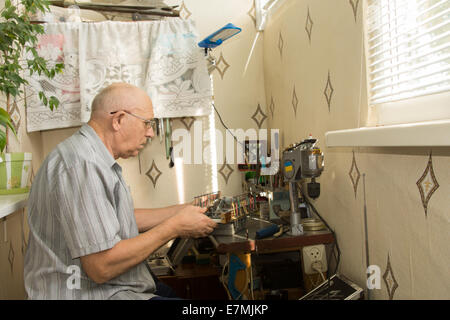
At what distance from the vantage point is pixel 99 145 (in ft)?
4.29

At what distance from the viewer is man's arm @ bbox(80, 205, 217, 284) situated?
3.72ft

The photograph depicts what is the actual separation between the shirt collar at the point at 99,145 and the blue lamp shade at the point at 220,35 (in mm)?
943

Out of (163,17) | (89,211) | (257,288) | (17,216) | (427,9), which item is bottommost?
(257,288)

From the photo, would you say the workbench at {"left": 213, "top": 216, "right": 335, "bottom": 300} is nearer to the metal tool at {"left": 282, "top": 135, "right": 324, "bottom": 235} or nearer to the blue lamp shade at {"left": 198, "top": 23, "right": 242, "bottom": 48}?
the metal tool at {"left": 282, "top": 135, "right": 324, "bottom": 235}

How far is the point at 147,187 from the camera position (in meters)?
2.37

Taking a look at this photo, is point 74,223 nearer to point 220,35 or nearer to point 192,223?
point 192,223

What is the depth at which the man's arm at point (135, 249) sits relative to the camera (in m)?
1.13

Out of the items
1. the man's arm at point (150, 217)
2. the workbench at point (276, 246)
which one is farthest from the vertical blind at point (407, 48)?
the man's arm at point (150, 217)

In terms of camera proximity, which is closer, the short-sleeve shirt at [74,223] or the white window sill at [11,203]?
the short-sleeve shirt at [74,223]

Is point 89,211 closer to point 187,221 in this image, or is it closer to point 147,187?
point 187,221

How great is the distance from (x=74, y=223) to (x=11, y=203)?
54 cm

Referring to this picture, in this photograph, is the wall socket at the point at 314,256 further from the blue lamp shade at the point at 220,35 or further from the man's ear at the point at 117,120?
the blue lamp shade at the point at 220,35
